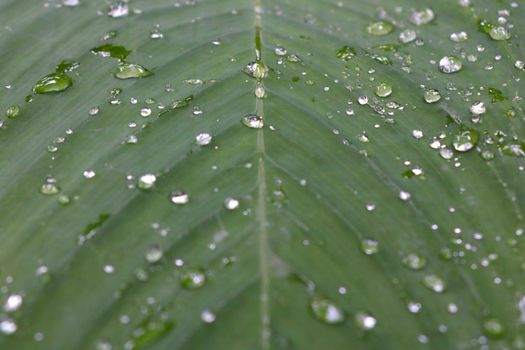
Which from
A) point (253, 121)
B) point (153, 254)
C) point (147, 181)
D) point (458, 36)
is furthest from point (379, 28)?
point (153, 254)

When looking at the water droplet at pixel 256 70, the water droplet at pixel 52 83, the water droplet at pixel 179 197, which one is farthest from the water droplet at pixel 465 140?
the water droplet at pixel 52 83

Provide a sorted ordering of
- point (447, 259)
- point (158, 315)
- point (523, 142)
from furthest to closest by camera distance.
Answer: point (523, 142)
point (447, 259)
point (158, 315)

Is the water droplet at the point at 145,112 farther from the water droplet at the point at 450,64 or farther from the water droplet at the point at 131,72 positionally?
the water droplet at the point at 450,64


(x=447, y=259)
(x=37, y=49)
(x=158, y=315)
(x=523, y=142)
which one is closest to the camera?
(x=158, y=315)

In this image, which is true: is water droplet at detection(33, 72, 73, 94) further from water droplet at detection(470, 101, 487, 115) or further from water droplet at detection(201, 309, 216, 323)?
water droplet at detection(470, 101, 487, 115)

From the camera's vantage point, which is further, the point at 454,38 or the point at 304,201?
the point at 454,38

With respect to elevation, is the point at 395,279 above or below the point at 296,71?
below

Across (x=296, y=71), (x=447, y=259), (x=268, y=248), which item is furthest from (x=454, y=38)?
Result: (x=268, y=248)

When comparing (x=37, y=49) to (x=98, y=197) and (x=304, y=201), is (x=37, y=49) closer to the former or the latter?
(x=98, y=197)
